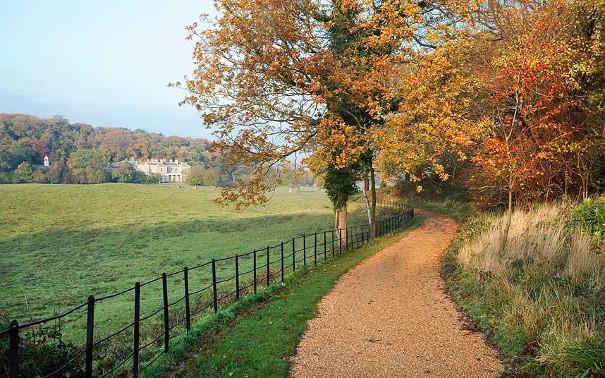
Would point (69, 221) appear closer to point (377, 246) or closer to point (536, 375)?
point (377, 246)

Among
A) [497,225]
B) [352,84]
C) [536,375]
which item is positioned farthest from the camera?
[352,84]

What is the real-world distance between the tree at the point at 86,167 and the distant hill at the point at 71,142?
3.94 metres

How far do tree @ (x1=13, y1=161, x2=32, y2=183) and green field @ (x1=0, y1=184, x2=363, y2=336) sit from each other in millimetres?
36448

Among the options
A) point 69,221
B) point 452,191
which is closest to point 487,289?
point 452,191

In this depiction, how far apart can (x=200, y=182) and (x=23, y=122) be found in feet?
171

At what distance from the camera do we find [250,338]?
29.1 feet

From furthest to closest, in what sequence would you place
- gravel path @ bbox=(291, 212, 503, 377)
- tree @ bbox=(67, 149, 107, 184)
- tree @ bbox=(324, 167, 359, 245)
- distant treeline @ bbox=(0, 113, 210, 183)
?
tree @ bbox=(67, 149, 107, 184) → distant treeline @ bbox=(0, 113, 210, 183) → tree @ bbox=(324, 167, 359, 245) → gravel path @ bbox=(291, 212, 503, 377)

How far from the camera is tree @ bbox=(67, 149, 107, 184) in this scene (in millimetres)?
106062

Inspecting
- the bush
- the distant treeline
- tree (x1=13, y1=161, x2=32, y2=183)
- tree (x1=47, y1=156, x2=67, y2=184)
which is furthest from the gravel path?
tree (x1=47, y1=156, x2=67, y2=184)

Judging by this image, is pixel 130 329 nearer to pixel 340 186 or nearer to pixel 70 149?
pixel 340 186

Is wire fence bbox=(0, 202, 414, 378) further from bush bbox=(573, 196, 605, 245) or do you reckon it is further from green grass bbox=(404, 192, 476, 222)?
green grass bbox=(404, 192, 476, 222)

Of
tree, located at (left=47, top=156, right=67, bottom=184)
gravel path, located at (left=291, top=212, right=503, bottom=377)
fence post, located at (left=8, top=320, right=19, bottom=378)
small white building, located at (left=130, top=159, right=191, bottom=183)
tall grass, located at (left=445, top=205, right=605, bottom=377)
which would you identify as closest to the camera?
fence post, located at (left=8, top=320, right=19, bottom=378)

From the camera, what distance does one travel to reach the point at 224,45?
67.8ft

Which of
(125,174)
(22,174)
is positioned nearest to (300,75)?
(22,174)
